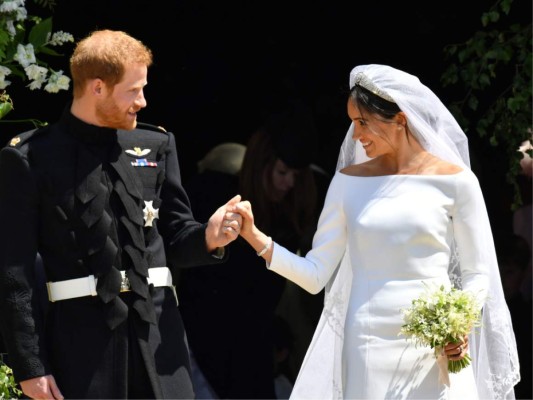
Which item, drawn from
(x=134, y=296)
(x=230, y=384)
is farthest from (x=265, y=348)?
(x=134, y=296)

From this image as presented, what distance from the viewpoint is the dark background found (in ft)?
23.2

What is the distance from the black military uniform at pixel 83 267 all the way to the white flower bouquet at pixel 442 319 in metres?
0.82

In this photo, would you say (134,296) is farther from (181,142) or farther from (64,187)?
(181,142)

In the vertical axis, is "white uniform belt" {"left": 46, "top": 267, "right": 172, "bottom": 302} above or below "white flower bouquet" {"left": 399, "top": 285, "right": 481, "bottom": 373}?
below

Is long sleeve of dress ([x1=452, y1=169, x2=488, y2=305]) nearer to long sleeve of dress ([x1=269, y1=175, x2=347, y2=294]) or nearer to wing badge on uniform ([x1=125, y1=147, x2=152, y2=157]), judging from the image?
long sleeve of dress ([x1=269, y1=175, x2=347, y2=294])

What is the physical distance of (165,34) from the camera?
275 inches

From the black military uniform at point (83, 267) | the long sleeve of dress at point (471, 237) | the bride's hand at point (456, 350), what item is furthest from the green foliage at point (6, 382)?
the long sleeve of dress at point (471, 237)

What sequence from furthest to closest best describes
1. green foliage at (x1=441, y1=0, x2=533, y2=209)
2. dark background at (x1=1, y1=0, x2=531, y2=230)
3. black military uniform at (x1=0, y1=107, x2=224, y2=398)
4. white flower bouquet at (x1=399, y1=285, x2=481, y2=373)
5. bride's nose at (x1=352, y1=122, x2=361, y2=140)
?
dark background at (x1=1, y1=0, x2=531, y2=230) → green foliage at (x1=441, y1=0, x2=533, y2=209) → bride's nose at (x1=352, y1=122, x2=361, y2=140) → black military uniform at (x1=0, y1=107, x2=224, y2=398) → white flower bouquet at (x1=399, y1=285, x2=481, y2=373)

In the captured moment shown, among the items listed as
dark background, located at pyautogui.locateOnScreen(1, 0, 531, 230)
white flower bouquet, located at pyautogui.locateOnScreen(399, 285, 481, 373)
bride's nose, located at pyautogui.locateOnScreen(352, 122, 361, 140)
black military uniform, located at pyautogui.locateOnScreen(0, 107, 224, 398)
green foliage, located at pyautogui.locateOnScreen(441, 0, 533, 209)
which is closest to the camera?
white flower bouquet, located at pyautogui.locateOnScreen(399, 285, 481, 373)

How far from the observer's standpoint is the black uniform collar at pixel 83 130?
4.77 m

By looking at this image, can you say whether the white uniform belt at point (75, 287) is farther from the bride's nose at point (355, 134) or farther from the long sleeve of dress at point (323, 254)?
the bride's nose at point (355, 134)

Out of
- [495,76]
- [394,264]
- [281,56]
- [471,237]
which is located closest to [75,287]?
[394,264]

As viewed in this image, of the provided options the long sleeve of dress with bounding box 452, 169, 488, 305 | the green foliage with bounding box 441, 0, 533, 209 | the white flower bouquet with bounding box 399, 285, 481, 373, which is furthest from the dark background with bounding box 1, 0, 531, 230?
the white flower bouquet with bounding box 399, 285, 481, 373

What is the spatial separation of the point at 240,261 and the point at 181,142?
0.72 metres
